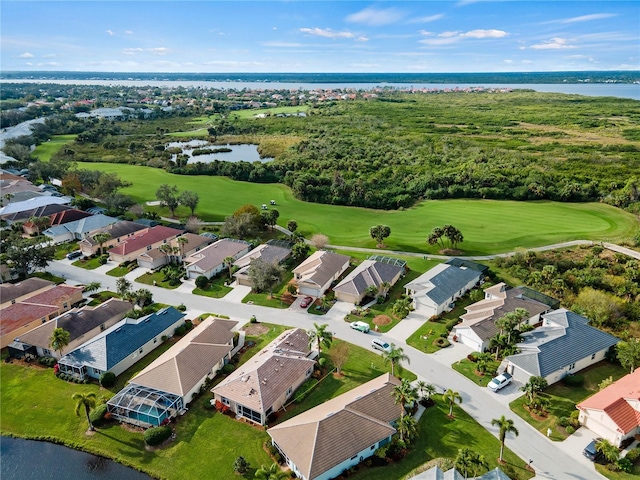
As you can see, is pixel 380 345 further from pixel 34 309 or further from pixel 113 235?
pixel 113 235

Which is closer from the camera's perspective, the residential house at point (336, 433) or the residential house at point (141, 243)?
the residential house at point (336, 433)

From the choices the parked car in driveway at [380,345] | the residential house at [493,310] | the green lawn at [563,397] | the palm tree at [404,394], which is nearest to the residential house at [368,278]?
the parked car in driveway at [380,345]

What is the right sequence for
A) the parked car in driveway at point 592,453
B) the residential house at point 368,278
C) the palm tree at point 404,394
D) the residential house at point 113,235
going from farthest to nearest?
the residential house at point 113,235, the residential house at point 368,278, the palm tree at point 404,394, the parked car in driveway at point 592,453

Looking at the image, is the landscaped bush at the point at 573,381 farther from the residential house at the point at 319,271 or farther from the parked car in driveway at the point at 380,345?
the residential house at the point at 319,271

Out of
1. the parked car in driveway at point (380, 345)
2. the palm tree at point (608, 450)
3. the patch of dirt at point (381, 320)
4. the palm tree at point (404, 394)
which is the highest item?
the palm tree at point (404, 394)

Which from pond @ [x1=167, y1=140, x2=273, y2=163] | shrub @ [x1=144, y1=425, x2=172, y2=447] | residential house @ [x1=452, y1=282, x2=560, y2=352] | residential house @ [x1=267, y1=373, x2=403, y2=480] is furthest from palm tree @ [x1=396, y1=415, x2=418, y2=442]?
pond @ [x1=167, y1=140, x2=273, y2=163]

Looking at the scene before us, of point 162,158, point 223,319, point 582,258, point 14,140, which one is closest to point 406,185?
point 582,258

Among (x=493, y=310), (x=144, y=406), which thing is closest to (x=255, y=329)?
(x=144, y=406)
